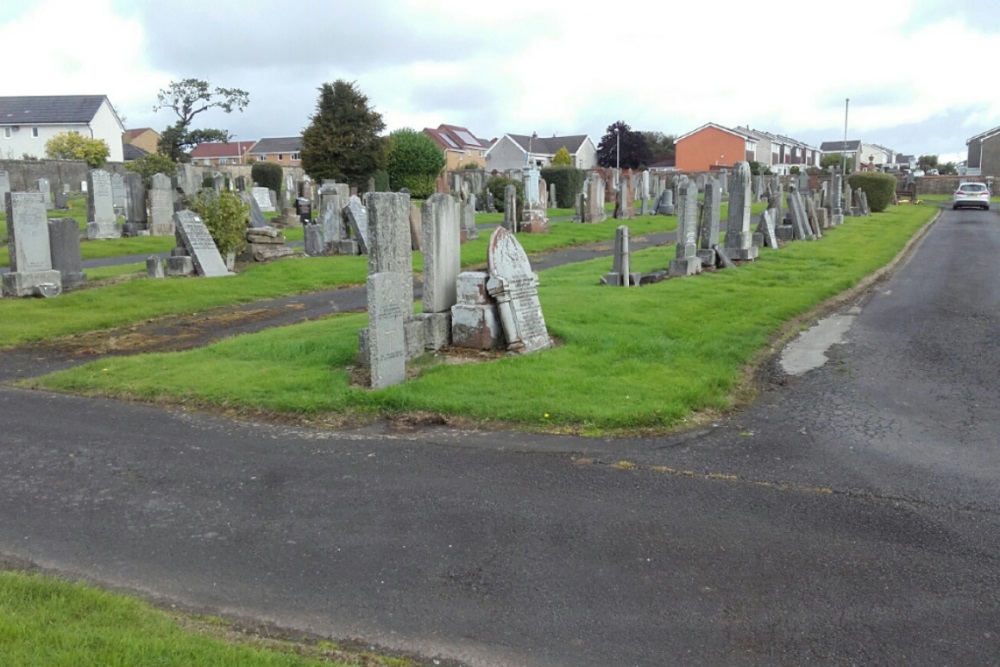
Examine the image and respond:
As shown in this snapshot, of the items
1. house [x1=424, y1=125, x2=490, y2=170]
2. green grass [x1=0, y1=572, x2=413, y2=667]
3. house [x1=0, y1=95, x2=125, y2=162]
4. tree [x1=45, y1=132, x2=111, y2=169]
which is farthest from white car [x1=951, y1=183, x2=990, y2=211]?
house [x1=0, y1=95, x2=125, y2=162]

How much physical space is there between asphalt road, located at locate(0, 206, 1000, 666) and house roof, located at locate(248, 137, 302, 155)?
10523 centimetres

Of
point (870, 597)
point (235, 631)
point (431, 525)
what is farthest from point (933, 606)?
point (235, 631)

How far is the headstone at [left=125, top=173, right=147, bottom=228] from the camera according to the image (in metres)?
25.0

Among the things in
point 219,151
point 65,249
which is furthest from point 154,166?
point 219,151

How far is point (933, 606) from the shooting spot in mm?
4125

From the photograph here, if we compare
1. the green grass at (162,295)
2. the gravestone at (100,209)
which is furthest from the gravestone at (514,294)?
the gravestone at (100,209)

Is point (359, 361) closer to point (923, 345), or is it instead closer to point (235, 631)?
point (235, 631)

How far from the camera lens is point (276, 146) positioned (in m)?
109

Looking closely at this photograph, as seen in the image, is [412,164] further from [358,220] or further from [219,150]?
[219,150]

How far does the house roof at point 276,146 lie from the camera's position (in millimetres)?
107312

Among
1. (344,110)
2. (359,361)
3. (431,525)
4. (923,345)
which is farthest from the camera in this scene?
(344,110)

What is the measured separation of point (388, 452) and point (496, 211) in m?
34.4

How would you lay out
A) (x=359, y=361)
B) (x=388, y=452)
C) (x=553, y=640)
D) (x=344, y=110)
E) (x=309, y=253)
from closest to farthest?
(x=553, y=640) < (x=388, y=452) < (x=359, y=361) < (x=309, y=253) < (x=344, y=110)

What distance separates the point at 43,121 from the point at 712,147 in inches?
2663
